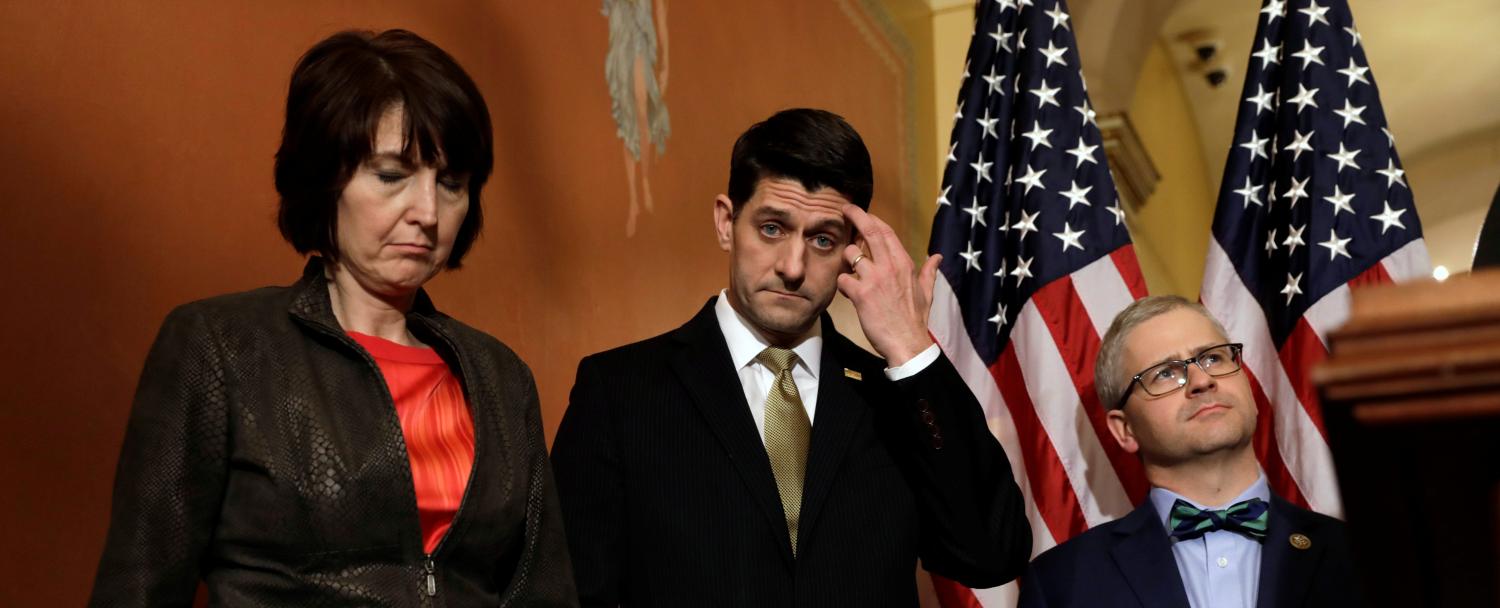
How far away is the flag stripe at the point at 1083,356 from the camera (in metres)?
3.20

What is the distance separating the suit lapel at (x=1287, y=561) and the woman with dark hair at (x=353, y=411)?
55.6 inches

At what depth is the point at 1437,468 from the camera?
0.82 metres

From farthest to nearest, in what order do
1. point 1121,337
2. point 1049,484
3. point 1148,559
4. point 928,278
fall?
point 1049,484 → point 1121,337 → point 1148,559 → point 928,278

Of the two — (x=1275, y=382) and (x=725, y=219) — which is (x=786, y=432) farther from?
(x=1275, y=382)

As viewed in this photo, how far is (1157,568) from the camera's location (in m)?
2.67

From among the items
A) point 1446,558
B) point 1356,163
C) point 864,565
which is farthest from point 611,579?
point 1356,163

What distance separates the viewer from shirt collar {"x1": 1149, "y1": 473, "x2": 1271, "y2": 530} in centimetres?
274

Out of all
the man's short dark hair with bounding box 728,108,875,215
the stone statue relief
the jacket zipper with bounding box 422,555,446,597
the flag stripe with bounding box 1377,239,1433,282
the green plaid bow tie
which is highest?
the stone statue relief

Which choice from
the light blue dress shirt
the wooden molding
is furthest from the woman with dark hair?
the wooden molding

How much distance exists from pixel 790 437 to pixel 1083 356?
4.12 feet

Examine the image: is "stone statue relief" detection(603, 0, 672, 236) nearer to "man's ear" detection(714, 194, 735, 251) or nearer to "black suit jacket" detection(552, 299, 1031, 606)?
"man's ear" detection(714, 194, 735, 251)

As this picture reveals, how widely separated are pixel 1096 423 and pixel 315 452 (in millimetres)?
2134

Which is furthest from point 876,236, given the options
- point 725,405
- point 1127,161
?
point 1127,161

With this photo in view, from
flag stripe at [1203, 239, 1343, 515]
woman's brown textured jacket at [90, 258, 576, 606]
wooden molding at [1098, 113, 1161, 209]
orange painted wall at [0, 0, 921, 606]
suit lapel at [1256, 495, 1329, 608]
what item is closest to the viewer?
woman's brown textured jacket at [90, 258, 576, 606]
